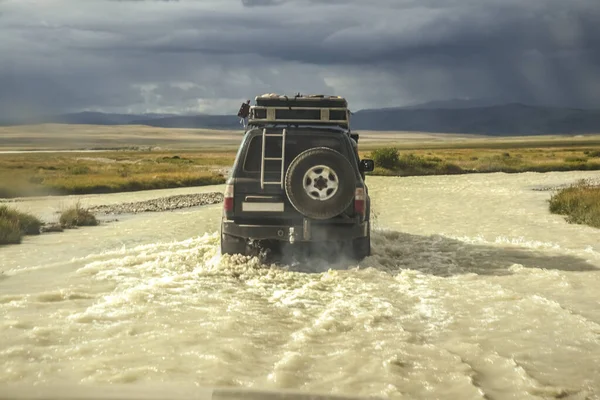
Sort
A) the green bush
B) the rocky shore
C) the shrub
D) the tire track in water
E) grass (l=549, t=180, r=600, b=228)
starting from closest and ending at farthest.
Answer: the tire track in water
the shrub
grass (l=549, t=180, r=600, b=228)
the rocky shore
the green bush

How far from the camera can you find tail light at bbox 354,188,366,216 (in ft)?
31.8

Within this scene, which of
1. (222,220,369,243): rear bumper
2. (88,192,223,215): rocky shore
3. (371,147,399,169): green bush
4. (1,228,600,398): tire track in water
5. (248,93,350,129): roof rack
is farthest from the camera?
(371,147,399,169): green bush

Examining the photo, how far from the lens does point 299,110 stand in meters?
10.9

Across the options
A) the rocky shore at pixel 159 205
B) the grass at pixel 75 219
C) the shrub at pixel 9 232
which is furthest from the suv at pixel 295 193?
the rocky shore at pixel 159 205

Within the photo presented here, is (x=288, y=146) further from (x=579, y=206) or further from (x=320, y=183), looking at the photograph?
(x=579, y=206)

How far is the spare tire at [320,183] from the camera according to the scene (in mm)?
9320

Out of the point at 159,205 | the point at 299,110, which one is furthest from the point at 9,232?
the point at 159,205

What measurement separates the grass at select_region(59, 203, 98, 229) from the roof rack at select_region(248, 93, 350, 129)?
1017 cm

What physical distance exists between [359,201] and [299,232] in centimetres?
92

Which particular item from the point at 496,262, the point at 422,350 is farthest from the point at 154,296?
the point at 496,262

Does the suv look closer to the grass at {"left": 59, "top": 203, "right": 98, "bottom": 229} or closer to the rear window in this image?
the rear window

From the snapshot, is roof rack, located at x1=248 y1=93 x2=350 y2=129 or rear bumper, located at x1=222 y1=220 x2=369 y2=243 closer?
rear bumper, located at x1=222 y1=220 x2=369 y2=243

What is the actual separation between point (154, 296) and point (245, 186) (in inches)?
78.9

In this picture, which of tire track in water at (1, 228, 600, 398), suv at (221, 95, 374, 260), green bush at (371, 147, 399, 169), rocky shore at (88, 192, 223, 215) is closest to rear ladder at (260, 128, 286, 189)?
suv at (221, 95, 374, 260)
